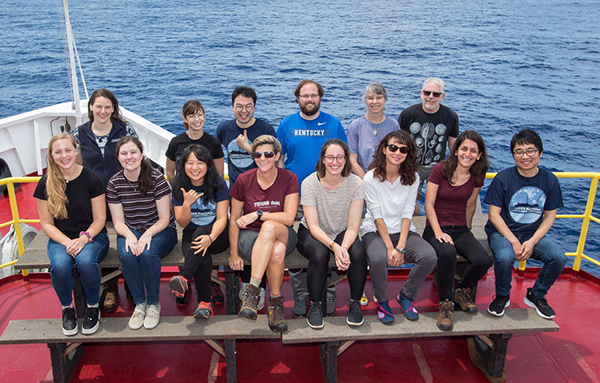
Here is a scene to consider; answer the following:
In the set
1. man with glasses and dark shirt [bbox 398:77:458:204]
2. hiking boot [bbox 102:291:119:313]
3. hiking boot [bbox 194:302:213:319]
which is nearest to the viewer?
hiking boot [bbox 194:302:213:319]

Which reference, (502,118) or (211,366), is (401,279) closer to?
(211,366)

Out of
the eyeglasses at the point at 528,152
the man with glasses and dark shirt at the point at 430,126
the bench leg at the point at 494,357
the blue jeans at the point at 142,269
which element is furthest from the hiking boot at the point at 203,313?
the eyeglasses at the point at 528,152

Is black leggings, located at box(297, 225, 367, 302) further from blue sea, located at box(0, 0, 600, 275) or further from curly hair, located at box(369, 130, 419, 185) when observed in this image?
blue sea, located at box(0, 0, 600, 275)

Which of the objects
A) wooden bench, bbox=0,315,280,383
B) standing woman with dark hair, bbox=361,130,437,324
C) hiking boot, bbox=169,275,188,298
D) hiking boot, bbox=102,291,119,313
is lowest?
hiking boot, bbox=102,291,119,313


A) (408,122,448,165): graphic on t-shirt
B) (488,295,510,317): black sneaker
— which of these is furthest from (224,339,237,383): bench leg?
(408,122,448,165): graphic on t-shirt

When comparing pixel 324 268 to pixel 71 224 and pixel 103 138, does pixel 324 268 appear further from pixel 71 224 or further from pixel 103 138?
pixel 103 138

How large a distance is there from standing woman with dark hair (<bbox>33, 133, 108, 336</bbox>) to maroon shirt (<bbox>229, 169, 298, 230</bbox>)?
1457mm

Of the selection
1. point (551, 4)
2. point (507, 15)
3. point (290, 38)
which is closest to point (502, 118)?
point (290, 38)

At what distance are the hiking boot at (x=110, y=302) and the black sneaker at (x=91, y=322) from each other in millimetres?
1079

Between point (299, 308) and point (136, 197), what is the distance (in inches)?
86.7

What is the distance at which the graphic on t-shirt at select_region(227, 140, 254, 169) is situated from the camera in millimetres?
5746

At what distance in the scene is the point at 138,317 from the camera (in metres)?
4.55

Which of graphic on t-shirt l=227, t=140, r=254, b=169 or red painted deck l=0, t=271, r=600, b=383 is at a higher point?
graphic on t-shirt l=227, t=140, r=254, b=169

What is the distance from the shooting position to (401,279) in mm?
6445
